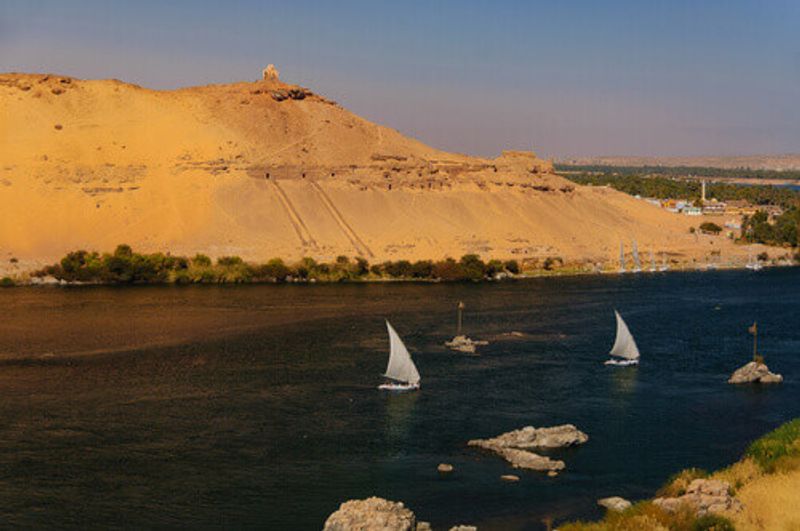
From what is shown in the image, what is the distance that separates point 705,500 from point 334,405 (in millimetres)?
16962

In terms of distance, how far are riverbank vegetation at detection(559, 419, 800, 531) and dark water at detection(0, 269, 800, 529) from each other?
284cm

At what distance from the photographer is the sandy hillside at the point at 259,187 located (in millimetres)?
80000

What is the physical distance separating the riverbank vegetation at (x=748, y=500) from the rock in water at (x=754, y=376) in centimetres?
1358

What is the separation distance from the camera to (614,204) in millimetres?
107375

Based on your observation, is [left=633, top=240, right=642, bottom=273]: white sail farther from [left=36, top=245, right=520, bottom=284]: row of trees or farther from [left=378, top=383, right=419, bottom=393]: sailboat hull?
[left=378, top=383, right=419, bottom=393]: sailboat hull

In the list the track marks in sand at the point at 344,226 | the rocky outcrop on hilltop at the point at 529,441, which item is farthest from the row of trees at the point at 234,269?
the rocky outcrop on hilltop at the point at 529,441

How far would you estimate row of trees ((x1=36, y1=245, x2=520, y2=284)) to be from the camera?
69750 mm

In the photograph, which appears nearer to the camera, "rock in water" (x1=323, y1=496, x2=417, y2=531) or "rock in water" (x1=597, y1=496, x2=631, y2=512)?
"rock in water" (x1=323, y1=496, x2=417, y2=531)

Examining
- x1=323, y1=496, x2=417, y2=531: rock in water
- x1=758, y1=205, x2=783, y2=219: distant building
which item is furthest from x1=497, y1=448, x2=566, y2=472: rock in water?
x1=758, y1=205, x2=783, y2=219: distant building

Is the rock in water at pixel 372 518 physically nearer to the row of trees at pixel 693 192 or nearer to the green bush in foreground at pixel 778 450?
the green bush in foreground at pixel 778 450

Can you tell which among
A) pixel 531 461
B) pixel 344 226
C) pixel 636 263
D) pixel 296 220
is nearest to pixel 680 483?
pixel 531 461

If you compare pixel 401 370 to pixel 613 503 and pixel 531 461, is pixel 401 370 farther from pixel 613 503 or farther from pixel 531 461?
pixel 613 503

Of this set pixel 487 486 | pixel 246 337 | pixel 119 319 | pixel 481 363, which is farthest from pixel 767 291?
pixel 487 486

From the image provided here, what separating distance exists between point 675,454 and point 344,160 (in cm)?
6616
